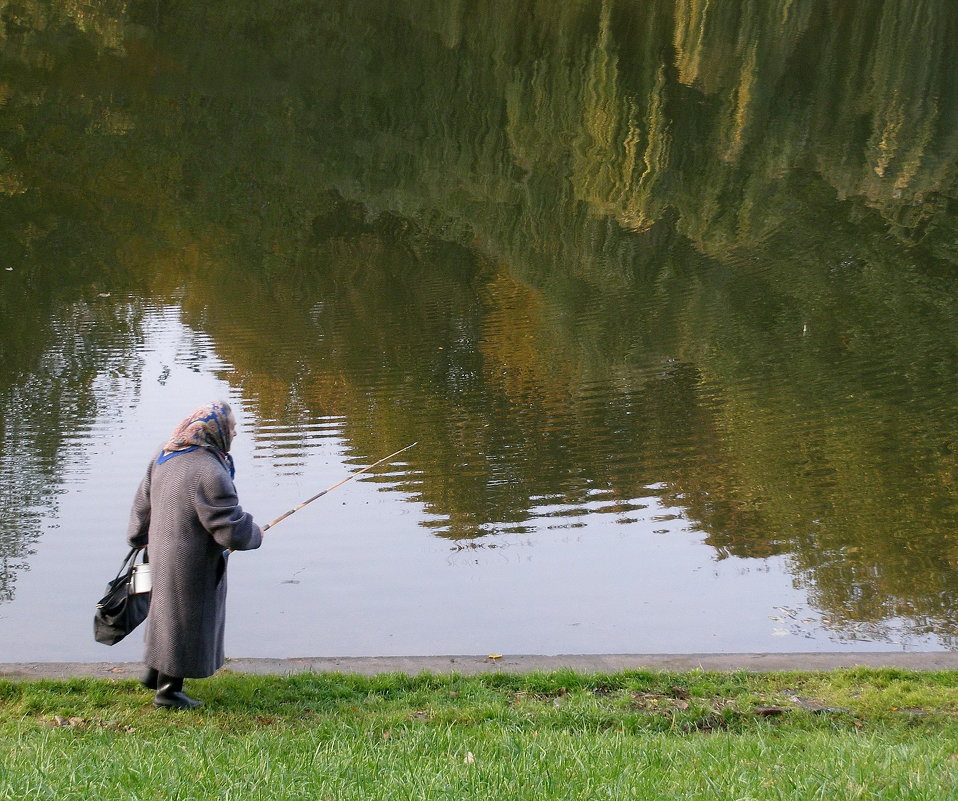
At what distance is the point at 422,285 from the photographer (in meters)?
19.7

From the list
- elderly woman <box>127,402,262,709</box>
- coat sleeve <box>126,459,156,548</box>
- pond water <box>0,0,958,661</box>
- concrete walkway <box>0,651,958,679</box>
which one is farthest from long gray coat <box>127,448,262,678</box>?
pond water <box>0,0,958,661</box>

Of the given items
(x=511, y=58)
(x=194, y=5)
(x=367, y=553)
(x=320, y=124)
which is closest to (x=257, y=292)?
(x=367, y=553)

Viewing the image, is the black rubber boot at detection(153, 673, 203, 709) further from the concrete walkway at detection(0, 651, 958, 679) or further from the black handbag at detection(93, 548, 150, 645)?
the concrete walkway at detection(0, 651, 958, 679)

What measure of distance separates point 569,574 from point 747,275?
456 inches

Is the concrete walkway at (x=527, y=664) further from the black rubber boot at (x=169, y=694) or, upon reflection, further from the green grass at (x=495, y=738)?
the black rubber boot at (x=169, y=694)

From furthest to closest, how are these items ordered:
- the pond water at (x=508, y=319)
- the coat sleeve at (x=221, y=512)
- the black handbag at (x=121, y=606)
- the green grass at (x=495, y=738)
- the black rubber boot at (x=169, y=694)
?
the pond water at (x=508, y=319)
the black handbag at (x=121, y=606)
the black rubber boot at (x=169, y=694)
the coat sleeve at (x=221, y=512)
the green grass at (x=495, y=738)

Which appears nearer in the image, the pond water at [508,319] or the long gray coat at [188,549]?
the long gray coat at [188,549]

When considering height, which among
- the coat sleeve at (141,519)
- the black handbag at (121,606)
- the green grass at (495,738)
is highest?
the coat sleeve at (141,519)

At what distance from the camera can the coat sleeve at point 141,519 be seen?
19.3ft

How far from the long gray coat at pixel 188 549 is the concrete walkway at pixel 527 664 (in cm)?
68

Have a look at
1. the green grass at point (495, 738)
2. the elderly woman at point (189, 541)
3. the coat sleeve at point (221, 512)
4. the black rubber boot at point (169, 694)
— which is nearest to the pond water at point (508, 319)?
the green grass at point (495, 738)

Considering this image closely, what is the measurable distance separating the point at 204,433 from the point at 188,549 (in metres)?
0.54

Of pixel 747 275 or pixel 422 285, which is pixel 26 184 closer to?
pixel 422 285

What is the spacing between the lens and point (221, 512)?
5582 mm
